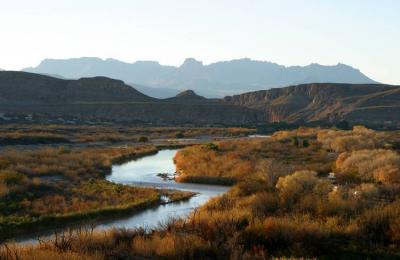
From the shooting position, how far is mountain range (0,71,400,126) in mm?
135875

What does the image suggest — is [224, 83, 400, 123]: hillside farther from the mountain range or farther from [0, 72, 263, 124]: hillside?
[0, 72, 263, 124]: hillside

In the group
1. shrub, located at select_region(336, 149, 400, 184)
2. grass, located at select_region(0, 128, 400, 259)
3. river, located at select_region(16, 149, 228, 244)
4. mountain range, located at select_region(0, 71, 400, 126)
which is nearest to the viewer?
grass, located at select_region(0, 128, 400, 259)

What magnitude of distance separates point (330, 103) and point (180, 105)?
4228 cm

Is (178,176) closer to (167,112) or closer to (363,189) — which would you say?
(363,189)

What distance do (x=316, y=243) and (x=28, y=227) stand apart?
11.9 m

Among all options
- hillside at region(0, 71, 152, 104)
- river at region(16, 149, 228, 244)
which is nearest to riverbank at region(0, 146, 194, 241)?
river at region(16, 149, 228, 244)

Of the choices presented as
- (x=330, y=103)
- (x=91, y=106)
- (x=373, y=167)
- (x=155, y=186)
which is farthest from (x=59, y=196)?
(x=330, y=103)

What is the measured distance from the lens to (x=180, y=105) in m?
159

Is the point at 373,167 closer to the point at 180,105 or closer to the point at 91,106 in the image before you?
the point at 91,106

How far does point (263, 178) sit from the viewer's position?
31344 millimetres

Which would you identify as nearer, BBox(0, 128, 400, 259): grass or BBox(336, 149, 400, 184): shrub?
BBox(0, 128, 400, 259): grass

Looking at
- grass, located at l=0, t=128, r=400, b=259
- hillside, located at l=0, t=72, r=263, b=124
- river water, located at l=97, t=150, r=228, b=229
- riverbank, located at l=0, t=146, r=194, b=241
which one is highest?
hillside, located at l=0, t=72, r=263, b=124

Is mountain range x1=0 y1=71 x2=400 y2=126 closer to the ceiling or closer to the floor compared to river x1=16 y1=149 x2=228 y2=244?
closer to the ceiling

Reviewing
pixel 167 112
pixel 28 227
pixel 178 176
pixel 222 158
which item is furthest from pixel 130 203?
pixel 167 112
